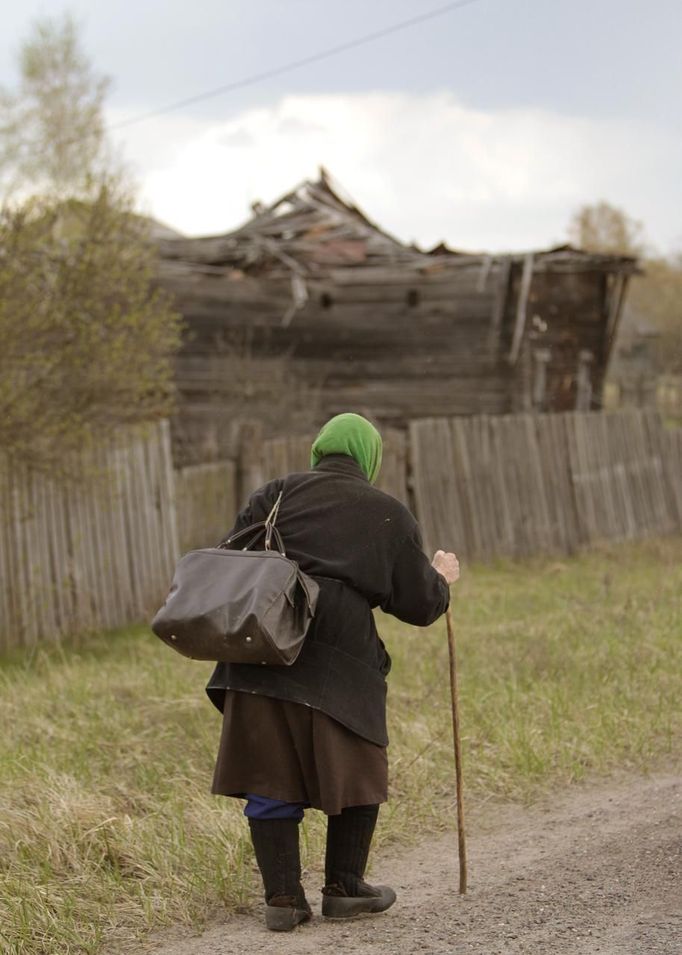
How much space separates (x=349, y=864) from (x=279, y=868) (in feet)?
0.75

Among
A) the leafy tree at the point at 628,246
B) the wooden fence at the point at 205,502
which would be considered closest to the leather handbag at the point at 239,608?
the wooden fence at the point at 205,502

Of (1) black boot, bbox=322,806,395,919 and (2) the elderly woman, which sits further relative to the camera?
(1) black boot, bbox=322,806,395,919

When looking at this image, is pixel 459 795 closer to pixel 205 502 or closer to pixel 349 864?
pixel 349 864

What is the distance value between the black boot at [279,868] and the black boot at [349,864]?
12 cm

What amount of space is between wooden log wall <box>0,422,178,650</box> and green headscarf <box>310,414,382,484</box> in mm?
5493

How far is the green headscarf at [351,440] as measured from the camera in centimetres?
406

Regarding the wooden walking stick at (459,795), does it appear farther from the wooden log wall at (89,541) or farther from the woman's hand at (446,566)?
the wooden log wall at (89,541)

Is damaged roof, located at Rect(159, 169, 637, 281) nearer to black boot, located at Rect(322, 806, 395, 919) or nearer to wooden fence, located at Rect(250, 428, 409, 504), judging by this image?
wooden fence, located at Rect(250, 428, 409, 504)

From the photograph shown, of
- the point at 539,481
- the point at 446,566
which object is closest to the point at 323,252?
the point at 539,481

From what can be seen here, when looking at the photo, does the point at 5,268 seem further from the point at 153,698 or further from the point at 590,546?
the point at 590,546

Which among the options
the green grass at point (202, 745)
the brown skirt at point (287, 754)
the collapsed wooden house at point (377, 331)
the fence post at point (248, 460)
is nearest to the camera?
the brown skirt at point (287, 754)

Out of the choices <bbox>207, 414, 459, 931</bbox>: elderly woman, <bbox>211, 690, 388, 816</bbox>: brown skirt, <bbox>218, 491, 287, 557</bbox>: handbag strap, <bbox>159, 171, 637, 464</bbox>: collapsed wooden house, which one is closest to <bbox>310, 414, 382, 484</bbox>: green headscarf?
<bbox>207, 414, 459, 931</bbox>: elderly woman

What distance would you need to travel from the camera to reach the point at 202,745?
6.06 meters

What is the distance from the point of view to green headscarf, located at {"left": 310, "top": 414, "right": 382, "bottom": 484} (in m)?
4.06
